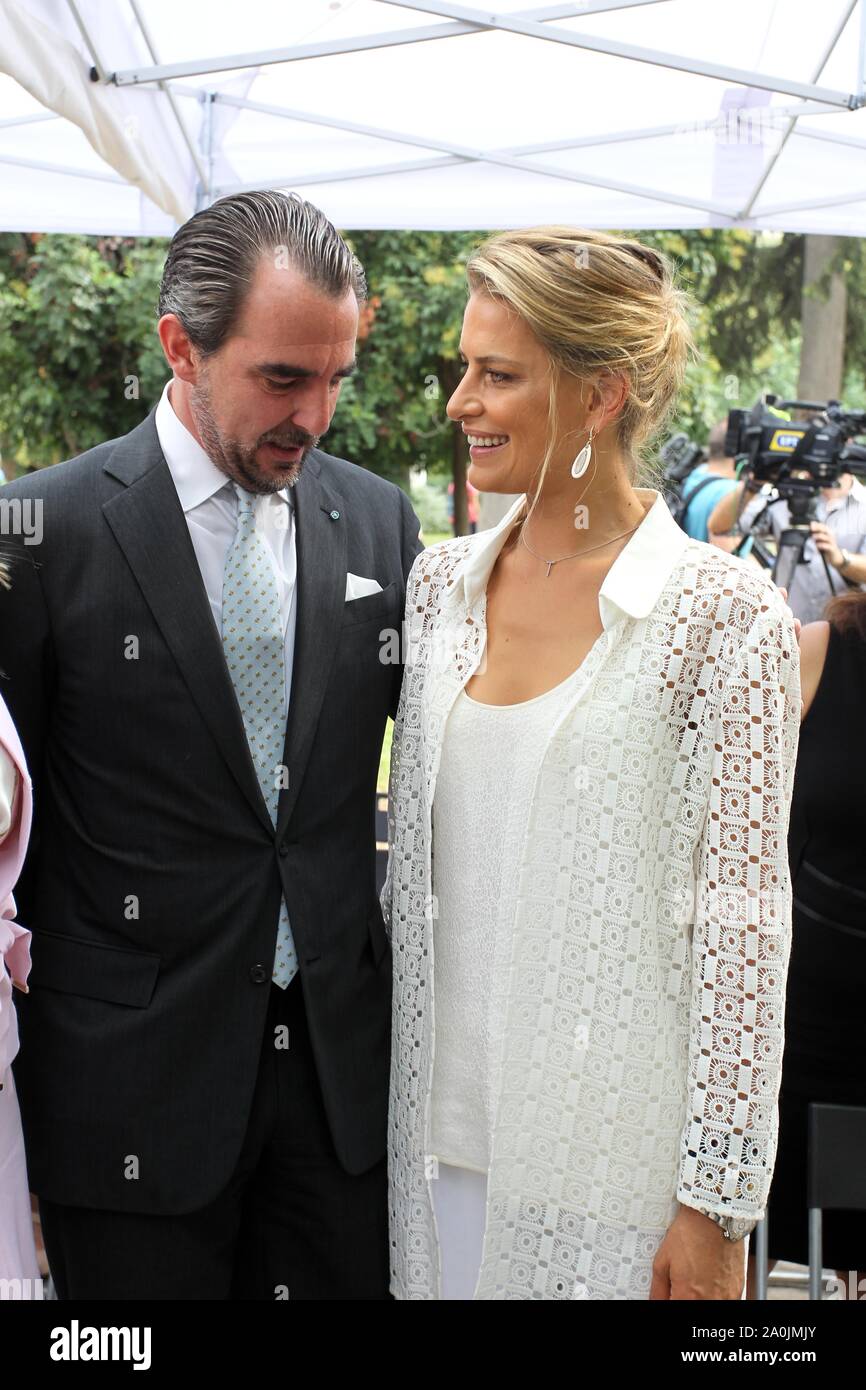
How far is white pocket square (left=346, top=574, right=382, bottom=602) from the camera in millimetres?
2152

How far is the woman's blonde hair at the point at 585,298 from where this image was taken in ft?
5.99

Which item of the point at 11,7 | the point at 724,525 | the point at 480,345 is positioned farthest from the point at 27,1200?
the point at 724,525

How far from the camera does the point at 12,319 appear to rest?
11461 millimetres

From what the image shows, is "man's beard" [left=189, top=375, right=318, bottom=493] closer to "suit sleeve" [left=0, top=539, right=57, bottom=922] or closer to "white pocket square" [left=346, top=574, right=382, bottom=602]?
"white pocket square" [left=346, top=574, right=382, bottom=602]

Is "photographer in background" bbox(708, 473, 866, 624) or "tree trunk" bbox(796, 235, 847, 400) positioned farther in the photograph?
"tree trunk" bbox(796, 235, 847, 400)

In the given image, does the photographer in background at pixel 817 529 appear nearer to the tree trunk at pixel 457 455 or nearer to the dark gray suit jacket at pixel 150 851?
the dark gray suit jacket at pixel 150 851

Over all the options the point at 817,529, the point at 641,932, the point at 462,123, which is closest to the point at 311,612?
the point at 641,932

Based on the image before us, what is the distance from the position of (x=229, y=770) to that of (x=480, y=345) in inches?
27.0

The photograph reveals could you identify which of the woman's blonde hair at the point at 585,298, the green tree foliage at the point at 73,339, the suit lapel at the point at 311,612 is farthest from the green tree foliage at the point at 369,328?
the woman's blonde hair at the point at 585,298

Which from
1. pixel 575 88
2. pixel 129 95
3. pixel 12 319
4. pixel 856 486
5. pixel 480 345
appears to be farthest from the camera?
pixel 12 319

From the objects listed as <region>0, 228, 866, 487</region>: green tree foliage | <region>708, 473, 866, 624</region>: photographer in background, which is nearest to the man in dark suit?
<region>708, 473, 866, 624</region>: photographer in background

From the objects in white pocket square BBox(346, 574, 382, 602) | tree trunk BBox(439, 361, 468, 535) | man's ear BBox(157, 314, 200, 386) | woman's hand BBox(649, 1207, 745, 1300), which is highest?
tree trunk BBox(439, 361, 468, 535)

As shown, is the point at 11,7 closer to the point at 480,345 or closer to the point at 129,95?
the point at 129,95

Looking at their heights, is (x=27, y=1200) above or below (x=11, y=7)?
below
